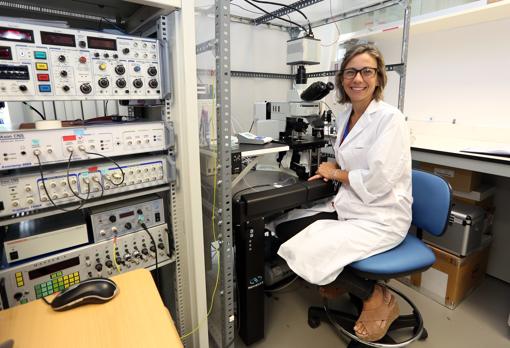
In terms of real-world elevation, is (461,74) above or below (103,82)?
above

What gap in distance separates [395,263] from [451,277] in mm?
887

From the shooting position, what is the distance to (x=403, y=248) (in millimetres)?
1259

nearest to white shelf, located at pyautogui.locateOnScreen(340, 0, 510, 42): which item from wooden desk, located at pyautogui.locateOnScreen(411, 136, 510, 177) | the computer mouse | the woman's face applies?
wooden desk, located at pyautogui.locateOnScreen(411, 136, 510, 177)

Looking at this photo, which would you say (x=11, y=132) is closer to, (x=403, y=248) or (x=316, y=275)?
(x=316, y=275)

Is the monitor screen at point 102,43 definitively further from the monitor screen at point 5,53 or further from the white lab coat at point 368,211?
the white lab coat at point 368,211

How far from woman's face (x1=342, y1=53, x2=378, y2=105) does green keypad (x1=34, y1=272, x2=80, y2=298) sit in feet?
4.56

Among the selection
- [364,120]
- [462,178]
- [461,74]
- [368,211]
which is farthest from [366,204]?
[461,74]

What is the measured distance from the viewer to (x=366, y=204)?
4.28 ft

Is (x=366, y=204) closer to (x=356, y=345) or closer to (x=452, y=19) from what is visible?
(x=356, y=345)

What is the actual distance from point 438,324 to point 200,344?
1.32 meters

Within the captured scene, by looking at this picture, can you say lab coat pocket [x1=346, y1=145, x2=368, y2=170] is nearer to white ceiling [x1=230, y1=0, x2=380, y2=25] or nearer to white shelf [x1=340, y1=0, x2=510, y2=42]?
white shelf [x1=340, y1=0, x2=510, y2=42]

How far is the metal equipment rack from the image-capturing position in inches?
38.6

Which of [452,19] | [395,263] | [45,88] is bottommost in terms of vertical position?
[395,263]

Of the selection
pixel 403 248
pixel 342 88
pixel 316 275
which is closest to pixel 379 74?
pixel 342 88
